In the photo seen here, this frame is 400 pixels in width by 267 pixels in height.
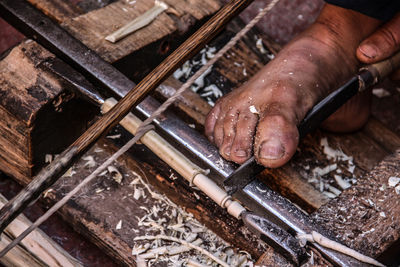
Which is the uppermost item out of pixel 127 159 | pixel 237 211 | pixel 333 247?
pixel 127 159

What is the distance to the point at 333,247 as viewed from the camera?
2.79ft

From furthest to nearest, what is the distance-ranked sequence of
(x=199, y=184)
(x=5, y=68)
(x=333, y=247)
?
1. (x=5, y=68)
2. (x=199, y=184)
3. (x=333, y=247)

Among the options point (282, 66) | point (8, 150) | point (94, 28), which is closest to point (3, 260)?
point (8, 150)

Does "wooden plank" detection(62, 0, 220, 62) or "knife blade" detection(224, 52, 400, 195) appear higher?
"wooden plank" detection(62, 0, 220, 62)

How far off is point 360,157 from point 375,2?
1.28 ft

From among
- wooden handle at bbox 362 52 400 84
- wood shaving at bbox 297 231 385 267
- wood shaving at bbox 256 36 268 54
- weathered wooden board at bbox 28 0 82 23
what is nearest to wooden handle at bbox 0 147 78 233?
wood shaving at bbox 297 231 385 267

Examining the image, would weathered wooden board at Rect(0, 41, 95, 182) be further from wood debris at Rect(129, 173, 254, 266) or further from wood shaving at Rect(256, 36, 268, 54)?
wood shaving at Rect(256, 36, 268, 54)

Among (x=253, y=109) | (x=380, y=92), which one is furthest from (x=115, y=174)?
(x=380, y=92)

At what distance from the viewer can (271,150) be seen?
0.99 meters

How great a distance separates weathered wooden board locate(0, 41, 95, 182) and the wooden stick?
208 mm

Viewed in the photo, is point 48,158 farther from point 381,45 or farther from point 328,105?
point 381,45

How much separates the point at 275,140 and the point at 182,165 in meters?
0.19

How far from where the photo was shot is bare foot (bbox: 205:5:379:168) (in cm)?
102

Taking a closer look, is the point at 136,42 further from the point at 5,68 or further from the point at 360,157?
the point at 360,157
